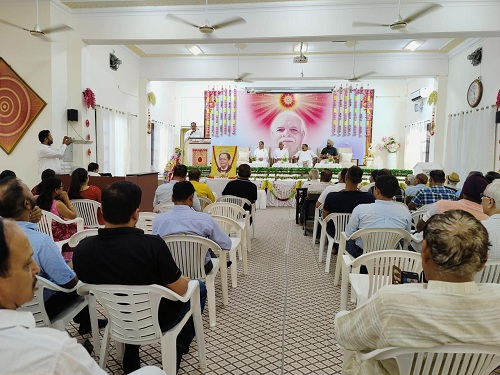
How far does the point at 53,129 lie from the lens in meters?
6.02

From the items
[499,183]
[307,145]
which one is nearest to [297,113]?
[307,145]

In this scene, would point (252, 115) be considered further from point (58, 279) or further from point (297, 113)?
point (58, 279)

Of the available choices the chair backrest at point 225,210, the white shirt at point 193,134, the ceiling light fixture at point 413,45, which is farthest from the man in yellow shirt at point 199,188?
the white shirt at point 193,134

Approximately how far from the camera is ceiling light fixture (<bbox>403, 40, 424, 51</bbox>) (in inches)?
315

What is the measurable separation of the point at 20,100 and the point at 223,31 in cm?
346

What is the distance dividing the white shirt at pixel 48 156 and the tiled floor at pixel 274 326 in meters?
3.47

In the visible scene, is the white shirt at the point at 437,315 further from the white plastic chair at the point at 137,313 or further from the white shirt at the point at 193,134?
the white shirt at the point at 193,134

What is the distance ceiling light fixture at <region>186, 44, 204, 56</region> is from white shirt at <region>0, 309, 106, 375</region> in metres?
8.59

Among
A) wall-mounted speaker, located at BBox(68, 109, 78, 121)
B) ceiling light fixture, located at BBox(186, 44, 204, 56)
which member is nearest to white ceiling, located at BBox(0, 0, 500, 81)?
wall-mounted speaker, located at BBox(68, 109, 78, 121)

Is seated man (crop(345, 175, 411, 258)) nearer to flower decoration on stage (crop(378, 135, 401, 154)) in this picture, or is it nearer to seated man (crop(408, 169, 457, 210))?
seated man (crop(408, 169, 457, 210))

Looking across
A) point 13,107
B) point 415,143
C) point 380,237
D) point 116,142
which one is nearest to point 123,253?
point 380,237

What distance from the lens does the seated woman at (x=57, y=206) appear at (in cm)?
310

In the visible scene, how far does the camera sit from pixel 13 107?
19.7ft

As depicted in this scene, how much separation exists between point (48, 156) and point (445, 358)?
5865mm
